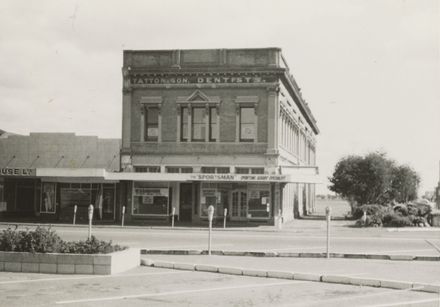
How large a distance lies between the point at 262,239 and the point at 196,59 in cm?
1481

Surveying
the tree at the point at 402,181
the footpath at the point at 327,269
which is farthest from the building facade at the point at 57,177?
the tree at the point at 402,181

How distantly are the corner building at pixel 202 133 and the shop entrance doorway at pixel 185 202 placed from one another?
0.06 metres

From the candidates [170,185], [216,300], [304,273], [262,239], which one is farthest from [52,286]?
[170,185]

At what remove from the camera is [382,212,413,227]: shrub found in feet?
104

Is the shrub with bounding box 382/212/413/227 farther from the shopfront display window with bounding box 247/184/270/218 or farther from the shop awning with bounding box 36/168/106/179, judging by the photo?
the shop awning with bounding box 36/168/106/179

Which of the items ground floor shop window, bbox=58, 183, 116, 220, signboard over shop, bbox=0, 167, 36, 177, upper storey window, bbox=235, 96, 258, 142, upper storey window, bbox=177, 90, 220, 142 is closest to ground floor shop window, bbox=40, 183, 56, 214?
ground floor shop window, bbox=58, 183, 116, 220

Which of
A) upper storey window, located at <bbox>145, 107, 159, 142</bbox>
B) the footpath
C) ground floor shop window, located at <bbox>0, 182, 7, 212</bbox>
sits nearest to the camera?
the footpath

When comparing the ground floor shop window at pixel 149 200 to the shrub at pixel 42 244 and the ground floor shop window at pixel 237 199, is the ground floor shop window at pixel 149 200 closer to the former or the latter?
the ground floor shop window at pixel 237 199

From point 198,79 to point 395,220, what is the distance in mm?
12864

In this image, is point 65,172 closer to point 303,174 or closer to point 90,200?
point 90,200

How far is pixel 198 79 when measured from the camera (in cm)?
3453

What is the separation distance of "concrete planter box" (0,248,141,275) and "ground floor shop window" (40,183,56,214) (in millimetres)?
25448

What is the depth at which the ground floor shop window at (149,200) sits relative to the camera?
115 ft

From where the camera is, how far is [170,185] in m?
35.0
